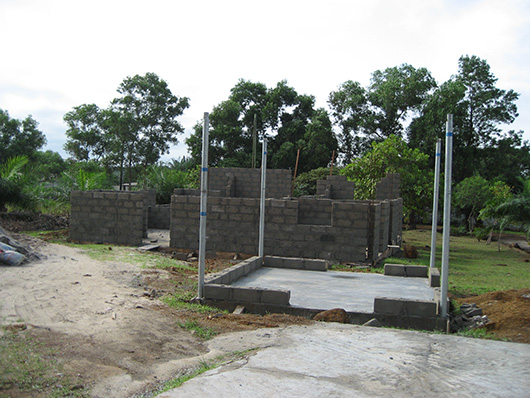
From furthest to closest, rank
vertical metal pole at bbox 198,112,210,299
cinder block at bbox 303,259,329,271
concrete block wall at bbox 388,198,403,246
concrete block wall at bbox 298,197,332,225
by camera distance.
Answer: concrete block wall at bbox 388,198,403,246
concrete block wall at bbox 298,197,332,225
cinder block at bbox 303,259,329,271
vertical metal pole at bbox 198,112,210,299

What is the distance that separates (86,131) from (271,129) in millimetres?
14237

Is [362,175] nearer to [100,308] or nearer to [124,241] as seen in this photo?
[124,241]

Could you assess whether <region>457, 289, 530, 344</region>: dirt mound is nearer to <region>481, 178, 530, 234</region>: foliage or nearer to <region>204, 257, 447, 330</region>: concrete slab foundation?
<region>204, 257, 447, 330</region>: concrete slab foundation

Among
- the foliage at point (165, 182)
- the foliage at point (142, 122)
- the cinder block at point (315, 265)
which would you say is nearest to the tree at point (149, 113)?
the foliage at point (142, 122)

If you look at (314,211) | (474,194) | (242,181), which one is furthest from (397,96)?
(314,211)

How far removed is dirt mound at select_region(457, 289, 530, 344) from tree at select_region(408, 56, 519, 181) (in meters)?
24.2

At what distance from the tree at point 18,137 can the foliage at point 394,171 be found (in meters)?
22.4

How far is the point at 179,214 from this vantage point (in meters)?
14.2

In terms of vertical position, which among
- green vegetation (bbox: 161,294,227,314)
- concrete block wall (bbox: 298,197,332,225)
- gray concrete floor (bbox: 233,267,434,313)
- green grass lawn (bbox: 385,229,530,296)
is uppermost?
concrete block wall (bbox: 298,197,332,225)

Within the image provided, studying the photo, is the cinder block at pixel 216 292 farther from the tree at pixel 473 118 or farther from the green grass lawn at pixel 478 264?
the tree at pixel 473 118

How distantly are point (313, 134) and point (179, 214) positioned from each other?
21481 mm

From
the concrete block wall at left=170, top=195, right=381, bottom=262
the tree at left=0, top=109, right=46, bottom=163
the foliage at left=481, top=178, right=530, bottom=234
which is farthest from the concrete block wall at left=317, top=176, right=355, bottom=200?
the tree at left=0, top=109, right=46, bottom=163

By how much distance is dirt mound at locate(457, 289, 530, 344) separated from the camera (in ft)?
22.1

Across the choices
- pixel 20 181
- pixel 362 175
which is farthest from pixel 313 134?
pixel 20 181
